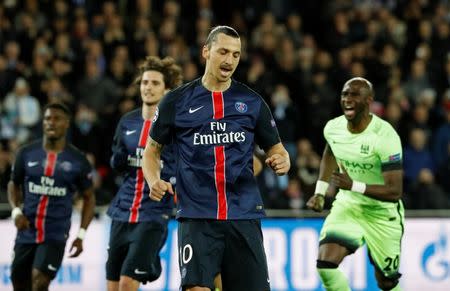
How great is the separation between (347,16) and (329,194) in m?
4.54

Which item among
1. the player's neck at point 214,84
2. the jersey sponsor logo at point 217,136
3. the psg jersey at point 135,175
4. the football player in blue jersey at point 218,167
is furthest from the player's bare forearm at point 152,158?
the psg jersey at point 135,175

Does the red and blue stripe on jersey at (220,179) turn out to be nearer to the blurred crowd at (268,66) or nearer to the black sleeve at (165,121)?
the black sleeve at (165,121)

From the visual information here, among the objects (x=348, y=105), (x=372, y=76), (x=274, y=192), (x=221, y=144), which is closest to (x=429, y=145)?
(x=372, y=76)

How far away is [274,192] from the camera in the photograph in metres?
15.1

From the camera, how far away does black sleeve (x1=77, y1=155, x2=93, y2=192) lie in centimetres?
1059

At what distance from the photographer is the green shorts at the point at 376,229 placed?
973 centimetres

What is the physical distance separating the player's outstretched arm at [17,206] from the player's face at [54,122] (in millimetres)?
631

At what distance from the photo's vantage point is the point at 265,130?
7.58m

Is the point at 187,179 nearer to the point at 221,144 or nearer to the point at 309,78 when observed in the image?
the point at 221,144

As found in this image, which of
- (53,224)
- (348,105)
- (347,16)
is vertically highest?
(347,16)

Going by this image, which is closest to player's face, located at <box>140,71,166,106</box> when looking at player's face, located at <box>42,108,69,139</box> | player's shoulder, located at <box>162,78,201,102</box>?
player's face, located at <box>42,108,69,139</box>

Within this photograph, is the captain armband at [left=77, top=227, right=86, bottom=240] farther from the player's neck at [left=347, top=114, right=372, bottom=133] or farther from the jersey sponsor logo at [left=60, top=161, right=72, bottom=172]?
the player's neck at [left=347, top=114, right=372, bottom=133]

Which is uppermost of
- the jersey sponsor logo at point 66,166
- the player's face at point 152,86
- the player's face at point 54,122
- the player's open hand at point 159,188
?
the player's face at point 152,86

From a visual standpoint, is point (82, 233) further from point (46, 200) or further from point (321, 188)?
point (321, 188)
